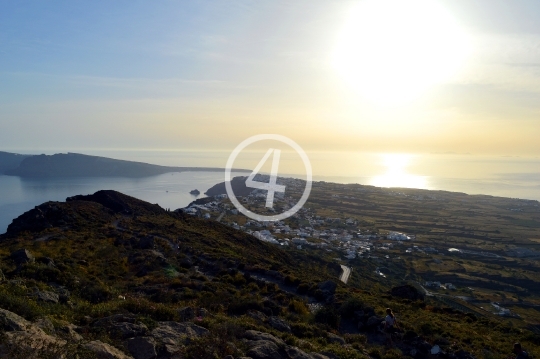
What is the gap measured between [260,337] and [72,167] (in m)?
178

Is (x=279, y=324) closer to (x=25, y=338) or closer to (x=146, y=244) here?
(x=25, y=338)

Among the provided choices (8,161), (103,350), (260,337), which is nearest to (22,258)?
(103,350)

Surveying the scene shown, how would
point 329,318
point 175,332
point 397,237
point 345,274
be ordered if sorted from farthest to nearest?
1. point 397,237
2. point 345,274
3. point 329,318
4. point 175,332

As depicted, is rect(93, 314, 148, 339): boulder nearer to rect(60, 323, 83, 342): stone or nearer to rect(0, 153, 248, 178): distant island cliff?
rect(60, 323, 83, 342): stone

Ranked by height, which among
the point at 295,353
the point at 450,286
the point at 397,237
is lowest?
the point at 450,286

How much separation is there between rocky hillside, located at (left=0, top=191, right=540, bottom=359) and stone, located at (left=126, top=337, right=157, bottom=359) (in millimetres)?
17

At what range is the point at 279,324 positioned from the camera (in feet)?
31.5

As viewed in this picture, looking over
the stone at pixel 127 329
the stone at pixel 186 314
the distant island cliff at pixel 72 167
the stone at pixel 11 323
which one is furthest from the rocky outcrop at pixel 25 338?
the distant island cliff at pixel 72 167

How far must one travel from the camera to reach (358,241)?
61344 millimetres

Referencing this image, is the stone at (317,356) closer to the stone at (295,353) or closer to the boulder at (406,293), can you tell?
the stone at (295,353)

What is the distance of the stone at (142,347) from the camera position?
19.1 ft

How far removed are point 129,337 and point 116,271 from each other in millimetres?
9173

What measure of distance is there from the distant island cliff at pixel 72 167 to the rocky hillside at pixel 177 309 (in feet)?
492

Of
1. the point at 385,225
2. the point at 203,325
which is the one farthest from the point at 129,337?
the point at 385,225
